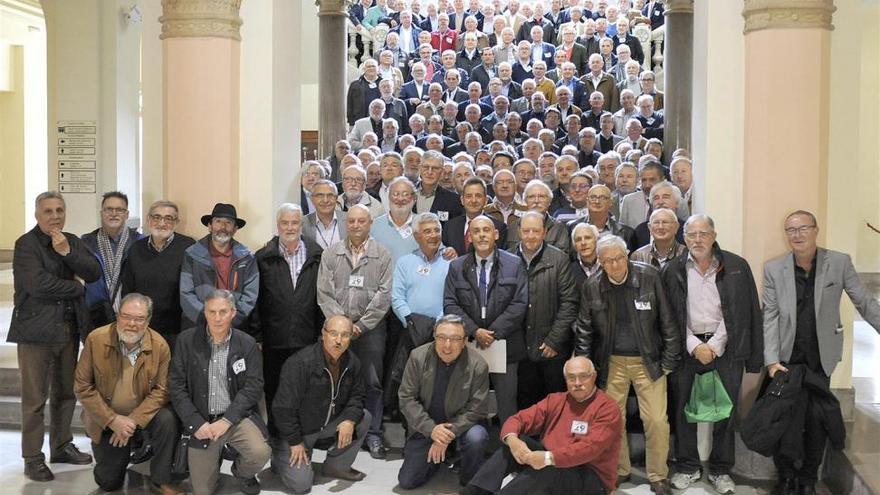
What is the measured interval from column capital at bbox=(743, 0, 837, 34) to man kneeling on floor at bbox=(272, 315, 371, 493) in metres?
3.22

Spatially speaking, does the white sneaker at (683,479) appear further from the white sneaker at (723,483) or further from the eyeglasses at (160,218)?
the eyeglasses at (160,218)

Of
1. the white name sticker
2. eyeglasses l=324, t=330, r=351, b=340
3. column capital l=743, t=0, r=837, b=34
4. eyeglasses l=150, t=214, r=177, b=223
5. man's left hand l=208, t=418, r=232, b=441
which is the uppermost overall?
column capital l=743, t=0, r=837, b=34

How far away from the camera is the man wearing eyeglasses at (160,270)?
20.5 feet

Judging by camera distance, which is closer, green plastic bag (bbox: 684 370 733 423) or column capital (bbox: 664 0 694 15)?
green plastic bag (bbox: 684 370 733 423)

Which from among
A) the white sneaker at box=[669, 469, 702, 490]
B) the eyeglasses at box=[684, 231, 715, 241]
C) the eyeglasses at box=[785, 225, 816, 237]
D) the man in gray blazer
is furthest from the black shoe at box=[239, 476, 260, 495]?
the eyeglasses at box=[785, 225, 816, 237]

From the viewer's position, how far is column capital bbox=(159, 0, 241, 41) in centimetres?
681

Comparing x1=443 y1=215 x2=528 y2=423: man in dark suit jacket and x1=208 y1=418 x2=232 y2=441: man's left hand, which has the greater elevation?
x1=443 y1=215 x2=528 y2=423: man in dark suit jacket

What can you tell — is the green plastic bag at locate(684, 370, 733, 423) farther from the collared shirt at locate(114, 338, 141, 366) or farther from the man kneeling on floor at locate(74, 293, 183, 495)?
the collared shirt at locate(114, 338, 141, 366)

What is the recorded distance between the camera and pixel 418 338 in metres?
6.06

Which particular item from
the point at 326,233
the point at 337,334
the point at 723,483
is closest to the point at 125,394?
the point at 337,334

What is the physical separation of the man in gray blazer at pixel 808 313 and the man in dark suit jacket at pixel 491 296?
146 centimetres

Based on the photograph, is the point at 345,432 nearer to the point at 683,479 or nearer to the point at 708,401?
the point at 683,479

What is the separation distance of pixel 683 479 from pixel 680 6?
6474 mm

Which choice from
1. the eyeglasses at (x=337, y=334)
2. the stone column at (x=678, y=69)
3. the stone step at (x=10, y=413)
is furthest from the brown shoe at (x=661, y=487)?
the stone column at (x=678, y=69)
